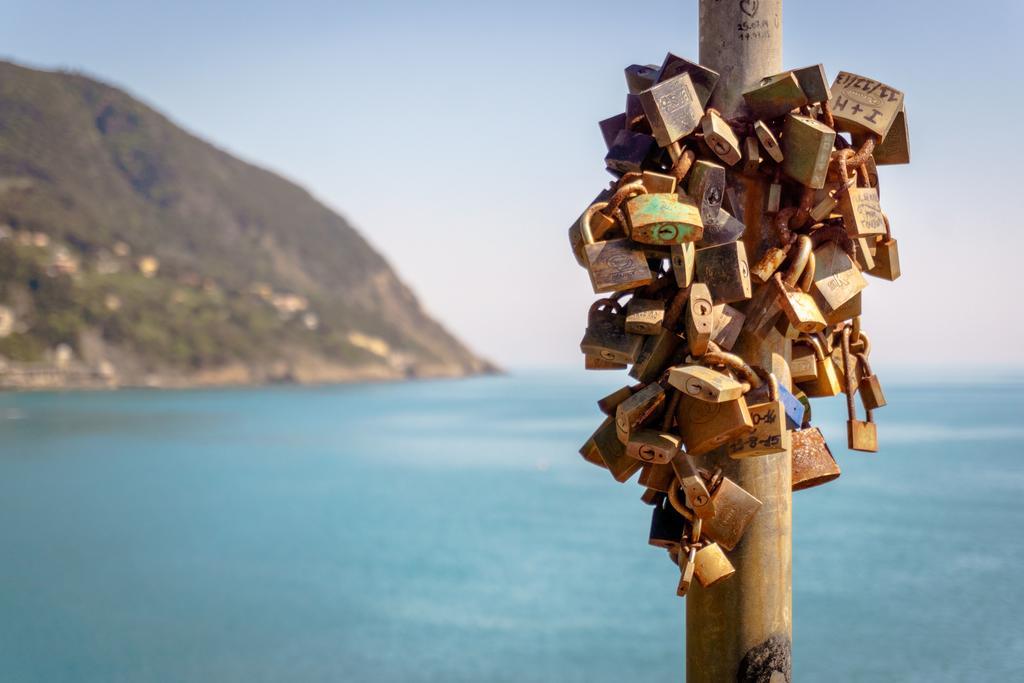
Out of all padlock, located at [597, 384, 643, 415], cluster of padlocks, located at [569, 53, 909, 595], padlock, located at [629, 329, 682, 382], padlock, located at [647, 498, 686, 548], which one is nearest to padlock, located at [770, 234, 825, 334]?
cluster of padlocks, located at [569, 53, 909, 595]

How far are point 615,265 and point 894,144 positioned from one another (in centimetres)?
69

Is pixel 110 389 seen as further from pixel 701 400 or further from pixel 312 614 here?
pixel 701 400

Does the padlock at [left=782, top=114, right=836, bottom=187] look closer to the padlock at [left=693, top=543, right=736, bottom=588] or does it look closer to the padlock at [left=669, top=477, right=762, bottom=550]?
the padlock at [left=669, top=477, right=762, bottom=550]

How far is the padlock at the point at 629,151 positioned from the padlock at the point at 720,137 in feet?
0.40

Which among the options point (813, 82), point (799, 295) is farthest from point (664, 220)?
point (813, 82)

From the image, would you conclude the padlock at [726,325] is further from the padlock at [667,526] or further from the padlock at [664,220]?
the padlock at [667,526]

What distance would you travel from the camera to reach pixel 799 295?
1.94 meters

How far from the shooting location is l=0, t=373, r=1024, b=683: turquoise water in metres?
10.1

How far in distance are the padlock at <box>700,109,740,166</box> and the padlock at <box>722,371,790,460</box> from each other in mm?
446

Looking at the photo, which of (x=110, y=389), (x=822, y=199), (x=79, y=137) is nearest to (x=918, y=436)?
(x=822, y=199)

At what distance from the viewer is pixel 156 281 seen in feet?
439

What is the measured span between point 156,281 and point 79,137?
64.5 m

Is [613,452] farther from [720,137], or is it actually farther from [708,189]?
[720,137]

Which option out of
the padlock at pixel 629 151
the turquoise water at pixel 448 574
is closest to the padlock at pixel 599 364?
the padlock at pixel 629 151
